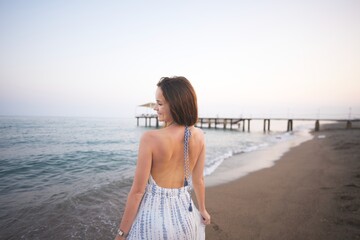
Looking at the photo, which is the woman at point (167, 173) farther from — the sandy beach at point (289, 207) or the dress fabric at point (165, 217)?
the sandy beach at point (289, 207)

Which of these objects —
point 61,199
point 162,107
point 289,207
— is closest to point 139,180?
point 162,107

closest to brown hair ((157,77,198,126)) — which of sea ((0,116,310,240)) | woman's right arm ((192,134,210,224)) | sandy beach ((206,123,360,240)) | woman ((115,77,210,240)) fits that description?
woman ((115,77,210,240))

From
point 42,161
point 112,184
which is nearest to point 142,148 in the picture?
point 112,184

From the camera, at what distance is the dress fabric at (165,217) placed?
4.49 feet

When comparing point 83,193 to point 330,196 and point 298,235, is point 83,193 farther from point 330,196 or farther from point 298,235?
point 330,196

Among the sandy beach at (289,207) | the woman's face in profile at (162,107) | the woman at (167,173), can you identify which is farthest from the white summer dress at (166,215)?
the sandy beach at (289,207)

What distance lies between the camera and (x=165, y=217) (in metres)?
1.40

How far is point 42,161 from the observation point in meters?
10.2

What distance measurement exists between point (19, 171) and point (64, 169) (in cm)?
155

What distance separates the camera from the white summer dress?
137 centimetres

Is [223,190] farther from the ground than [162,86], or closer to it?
closer to it

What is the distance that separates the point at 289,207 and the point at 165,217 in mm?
3825

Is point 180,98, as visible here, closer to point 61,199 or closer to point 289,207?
point 289,207

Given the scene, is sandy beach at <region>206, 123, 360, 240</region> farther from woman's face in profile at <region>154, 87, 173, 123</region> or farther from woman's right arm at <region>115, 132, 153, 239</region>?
woman's face in profile at <region>154, 87, 173, 123</region>
